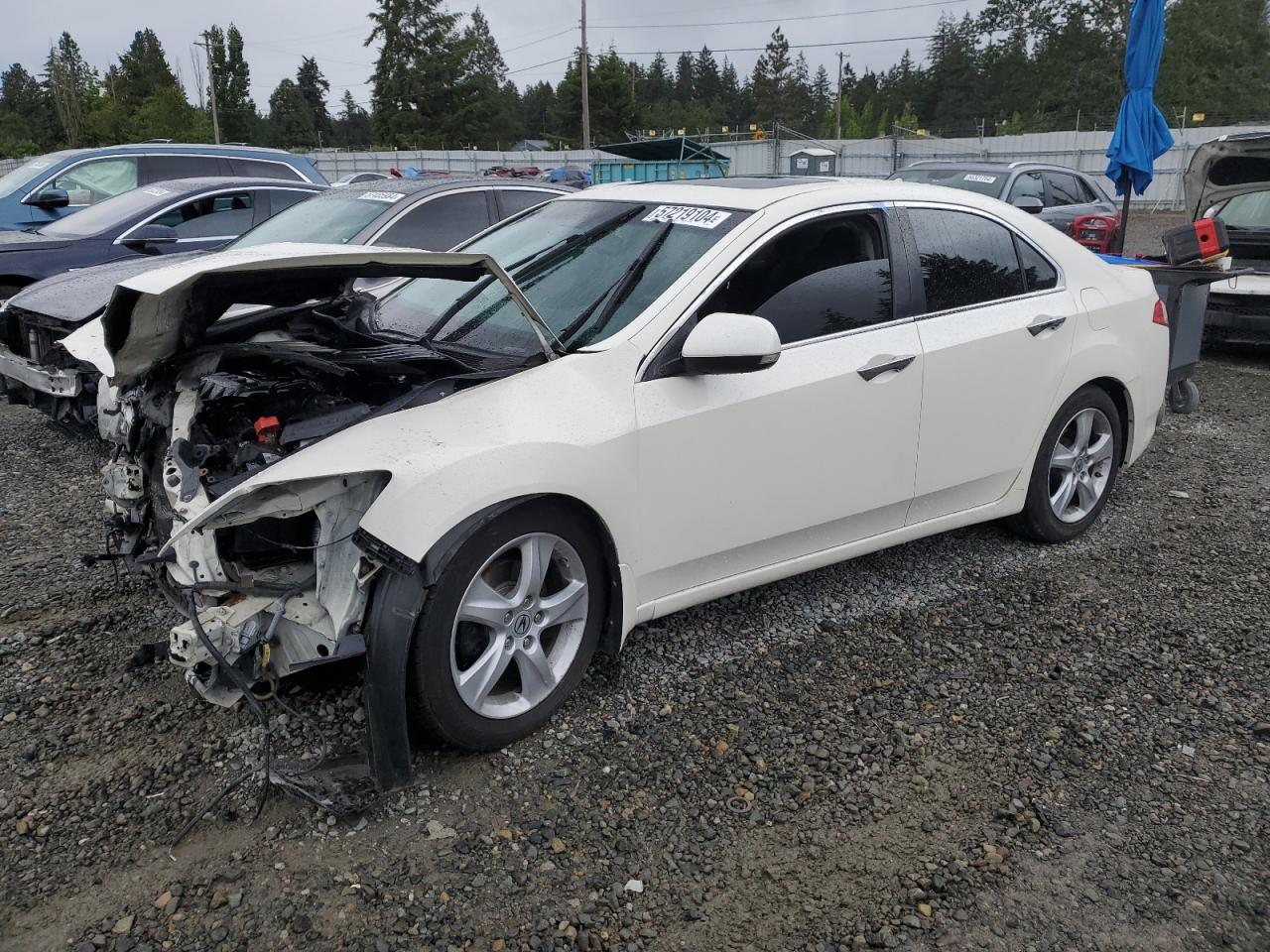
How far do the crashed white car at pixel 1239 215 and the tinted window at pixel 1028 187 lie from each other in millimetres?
2699

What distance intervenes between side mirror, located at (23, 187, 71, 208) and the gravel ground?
643 centimetres

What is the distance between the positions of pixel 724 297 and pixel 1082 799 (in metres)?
1.93

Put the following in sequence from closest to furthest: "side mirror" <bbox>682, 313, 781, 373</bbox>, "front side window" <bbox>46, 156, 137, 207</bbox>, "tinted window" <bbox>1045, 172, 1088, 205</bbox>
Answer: "side mirror" <bbox>682, 313, 781, 373</bbox> → "front side window" <bbox>46, 156, 137, 207</bbox> → "tinted window" <bbox>1045, 172, 1088, 205</bbox>

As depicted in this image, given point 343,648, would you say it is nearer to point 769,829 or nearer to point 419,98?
point 769,829

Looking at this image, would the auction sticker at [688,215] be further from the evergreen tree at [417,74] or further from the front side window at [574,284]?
the evergreen tree at [417,74]

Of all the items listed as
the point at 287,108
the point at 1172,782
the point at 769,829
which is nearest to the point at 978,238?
the point at 1172,782

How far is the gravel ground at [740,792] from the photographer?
2.47 meters

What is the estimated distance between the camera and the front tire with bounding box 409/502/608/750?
9.37 feet

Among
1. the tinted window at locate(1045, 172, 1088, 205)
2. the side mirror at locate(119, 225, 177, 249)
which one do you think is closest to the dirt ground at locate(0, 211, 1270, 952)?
the side mirror at locate(119, 225, 177, 249)

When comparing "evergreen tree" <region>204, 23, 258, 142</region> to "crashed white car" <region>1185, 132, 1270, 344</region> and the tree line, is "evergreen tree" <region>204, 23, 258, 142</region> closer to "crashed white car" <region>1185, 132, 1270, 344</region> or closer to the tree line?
the tree line

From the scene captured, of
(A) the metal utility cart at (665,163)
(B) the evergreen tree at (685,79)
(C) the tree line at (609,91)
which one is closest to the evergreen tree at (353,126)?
(C) the tree line at (609,91)

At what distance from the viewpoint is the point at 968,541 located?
16.2 feet

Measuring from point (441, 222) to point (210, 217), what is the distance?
273 cm

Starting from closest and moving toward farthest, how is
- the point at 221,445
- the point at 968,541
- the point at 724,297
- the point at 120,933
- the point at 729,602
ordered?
the point at 120,933, the point at 221,445, the point at 724,297, the point at 729,602, the point at 968,541
